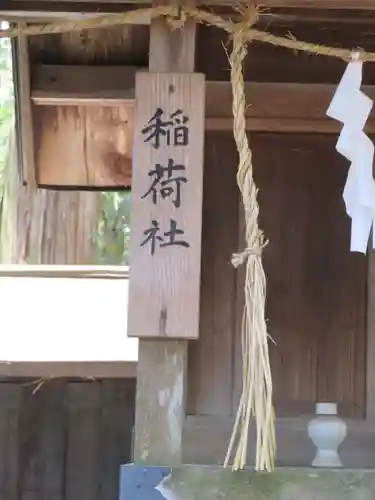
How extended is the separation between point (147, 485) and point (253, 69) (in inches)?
67.7

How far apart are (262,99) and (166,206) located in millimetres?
1054

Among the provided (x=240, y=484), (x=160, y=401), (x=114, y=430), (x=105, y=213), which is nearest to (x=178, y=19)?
(x=160, y=401)

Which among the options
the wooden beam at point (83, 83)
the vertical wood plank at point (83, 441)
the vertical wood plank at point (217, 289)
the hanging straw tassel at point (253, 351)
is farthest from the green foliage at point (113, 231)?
the hanging straw tassel at point (253, 351)

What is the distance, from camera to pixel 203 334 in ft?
11.0

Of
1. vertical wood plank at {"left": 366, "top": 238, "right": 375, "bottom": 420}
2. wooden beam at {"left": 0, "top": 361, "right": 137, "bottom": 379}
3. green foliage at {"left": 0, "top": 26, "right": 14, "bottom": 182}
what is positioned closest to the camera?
vertical wood plank at {"left": 366, "top": 238, "right": 375, "bottom": 420}

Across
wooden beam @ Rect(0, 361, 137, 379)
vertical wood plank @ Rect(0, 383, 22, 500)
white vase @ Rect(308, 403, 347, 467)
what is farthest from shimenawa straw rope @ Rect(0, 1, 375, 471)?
vertical wood plank @ Rect(0, 383, 22, 500)

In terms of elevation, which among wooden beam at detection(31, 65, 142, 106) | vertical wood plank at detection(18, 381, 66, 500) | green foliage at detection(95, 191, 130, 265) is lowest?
vertical wood plank at detection(18, 381, 66, 500)

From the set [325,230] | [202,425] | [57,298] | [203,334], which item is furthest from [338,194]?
[57,298]

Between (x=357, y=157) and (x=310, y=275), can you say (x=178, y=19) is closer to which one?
(x=357, y=157)

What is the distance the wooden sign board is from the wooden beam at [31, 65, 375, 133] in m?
0.86

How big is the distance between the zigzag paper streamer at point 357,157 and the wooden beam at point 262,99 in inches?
34.5

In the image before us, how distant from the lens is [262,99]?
11.0 feet

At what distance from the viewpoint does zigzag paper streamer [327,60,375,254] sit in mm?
2402

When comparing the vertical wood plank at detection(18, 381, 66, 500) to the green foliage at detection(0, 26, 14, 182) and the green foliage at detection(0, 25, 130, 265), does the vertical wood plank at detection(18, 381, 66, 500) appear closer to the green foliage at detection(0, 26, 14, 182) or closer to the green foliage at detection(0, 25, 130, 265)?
the green foliage at detection(0, 25, 130, 265)
